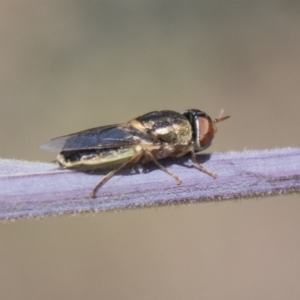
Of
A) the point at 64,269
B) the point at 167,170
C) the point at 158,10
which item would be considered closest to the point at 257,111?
Result: the point at 158,10

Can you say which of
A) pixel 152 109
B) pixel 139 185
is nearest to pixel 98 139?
pixel 139 185

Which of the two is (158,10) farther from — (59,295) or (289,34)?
(59,295)

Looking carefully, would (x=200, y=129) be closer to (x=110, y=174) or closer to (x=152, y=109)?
(x=110, y=174)

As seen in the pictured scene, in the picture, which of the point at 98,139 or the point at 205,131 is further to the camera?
the point at 205,131

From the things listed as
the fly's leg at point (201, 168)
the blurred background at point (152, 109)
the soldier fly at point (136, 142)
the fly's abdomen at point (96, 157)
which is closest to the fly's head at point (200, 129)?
the soldier fly at point (136, 142)

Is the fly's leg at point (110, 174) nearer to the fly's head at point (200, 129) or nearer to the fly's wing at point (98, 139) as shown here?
the fly's wing at point (98, 139)

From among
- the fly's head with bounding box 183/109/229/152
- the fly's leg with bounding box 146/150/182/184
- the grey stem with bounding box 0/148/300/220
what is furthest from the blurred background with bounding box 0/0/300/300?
the grey stem with bounding box 0/148/300/220
